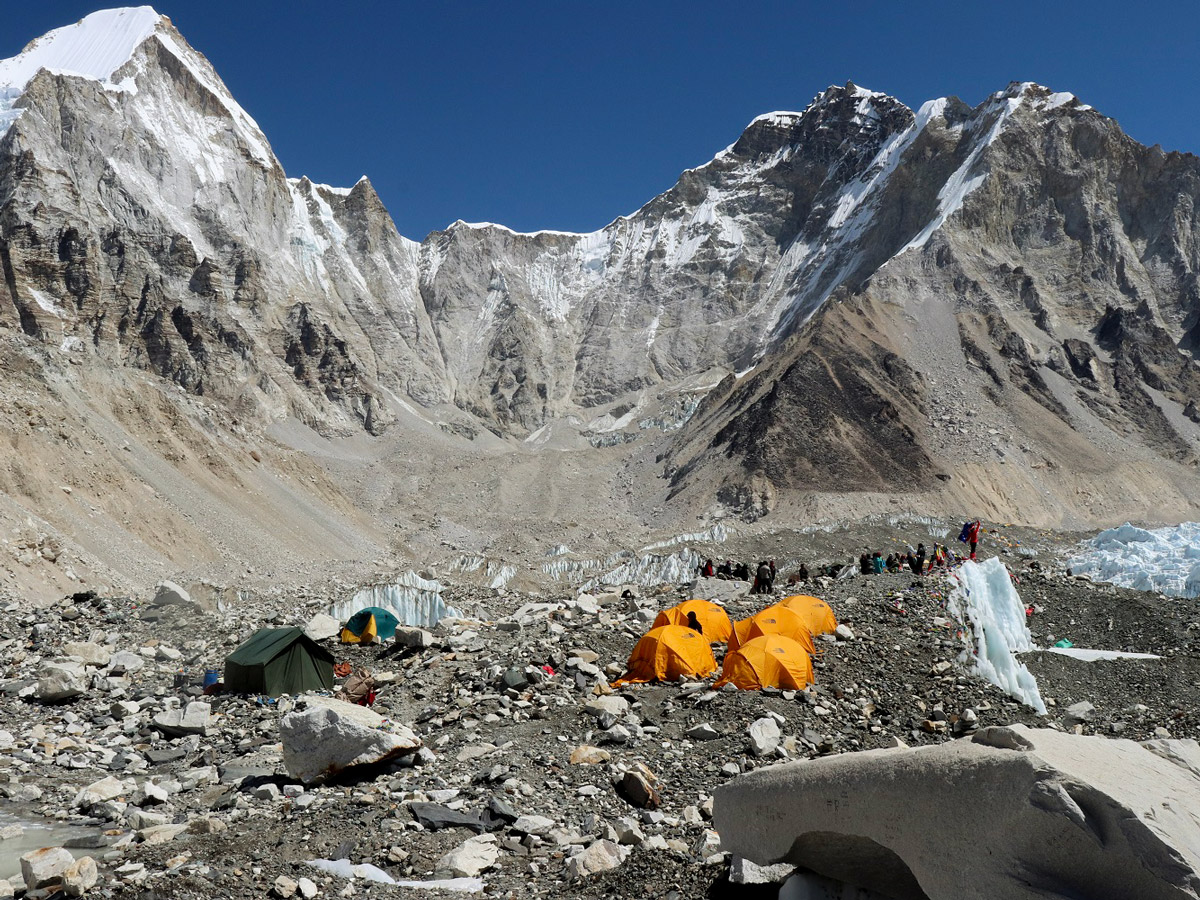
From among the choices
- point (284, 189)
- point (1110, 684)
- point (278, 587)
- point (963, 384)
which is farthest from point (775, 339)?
point (1110, 684)

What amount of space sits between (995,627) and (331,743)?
37.6 ft

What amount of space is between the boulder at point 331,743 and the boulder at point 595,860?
9.74ft

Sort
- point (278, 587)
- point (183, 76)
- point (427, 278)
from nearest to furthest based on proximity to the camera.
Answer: point (278, 587) < point (183, 76) < point (427, 278)

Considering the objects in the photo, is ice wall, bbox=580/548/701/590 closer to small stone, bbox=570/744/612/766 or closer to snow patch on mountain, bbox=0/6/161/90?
small stone, bbox=570/744/612/766

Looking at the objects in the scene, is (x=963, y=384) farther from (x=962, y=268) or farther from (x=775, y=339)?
(x=775, y=339)

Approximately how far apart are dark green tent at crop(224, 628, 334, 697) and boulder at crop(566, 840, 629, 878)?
7.84 meters

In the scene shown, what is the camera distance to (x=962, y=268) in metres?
92.7

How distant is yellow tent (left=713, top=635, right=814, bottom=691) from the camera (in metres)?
12.1

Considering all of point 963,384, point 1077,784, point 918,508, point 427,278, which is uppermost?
point 427,278

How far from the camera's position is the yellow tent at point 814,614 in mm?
14781

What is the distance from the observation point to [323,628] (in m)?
16.1

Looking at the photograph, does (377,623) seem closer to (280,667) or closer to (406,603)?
(280,667)

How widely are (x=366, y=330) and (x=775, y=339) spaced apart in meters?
58.5

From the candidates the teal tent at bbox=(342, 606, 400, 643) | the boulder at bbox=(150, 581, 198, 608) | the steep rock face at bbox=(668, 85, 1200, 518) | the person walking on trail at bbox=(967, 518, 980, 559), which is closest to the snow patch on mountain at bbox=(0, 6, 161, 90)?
the steep rock face at bbox=(668, 85, 1200, 518)
